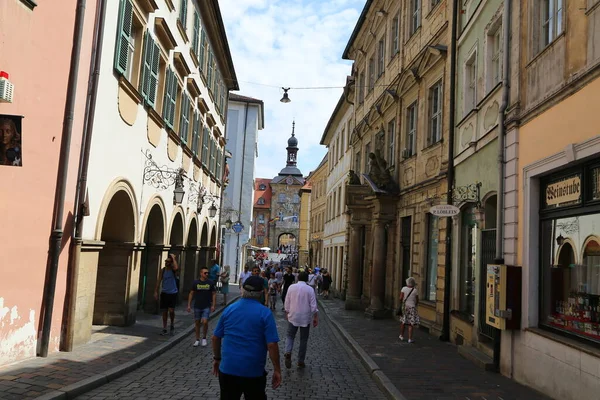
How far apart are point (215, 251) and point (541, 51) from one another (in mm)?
24089

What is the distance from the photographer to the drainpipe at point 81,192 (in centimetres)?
977

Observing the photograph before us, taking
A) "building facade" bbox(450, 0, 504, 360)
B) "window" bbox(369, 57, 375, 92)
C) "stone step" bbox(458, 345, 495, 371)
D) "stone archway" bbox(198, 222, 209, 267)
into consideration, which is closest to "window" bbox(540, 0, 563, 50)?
"building facade" bbox(450, 0, 504, 360)

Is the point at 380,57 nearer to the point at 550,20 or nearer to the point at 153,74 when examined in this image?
the point at 153,74

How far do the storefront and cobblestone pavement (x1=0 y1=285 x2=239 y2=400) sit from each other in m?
6.71

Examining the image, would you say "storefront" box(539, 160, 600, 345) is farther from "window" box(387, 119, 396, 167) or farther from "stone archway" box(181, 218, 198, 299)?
"stone archway" box(181, 218, 198, 299)

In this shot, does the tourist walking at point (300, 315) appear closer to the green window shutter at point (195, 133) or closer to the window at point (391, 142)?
the window at point (391, 142)

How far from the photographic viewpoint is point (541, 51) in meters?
8.41

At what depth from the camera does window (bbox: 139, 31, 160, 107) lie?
1312 cm

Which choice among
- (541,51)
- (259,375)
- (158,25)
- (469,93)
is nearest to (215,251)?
(158,25)

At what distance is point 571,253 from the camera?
769cm

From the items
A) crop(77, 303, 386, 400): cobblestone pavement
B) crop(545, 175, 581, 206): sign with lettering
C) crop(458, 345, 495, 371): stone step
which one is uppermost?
crop(545, 175, 581, 206): sign with lettering

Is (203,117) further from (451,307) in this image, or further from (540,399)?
(540,399)

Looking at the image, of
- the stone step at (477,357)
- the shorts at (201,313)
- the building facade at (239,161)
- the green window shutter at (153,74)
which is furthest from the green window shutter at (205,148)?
the building facade at (239,161)

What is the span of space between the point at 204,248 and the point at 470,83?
1653 centimetres
